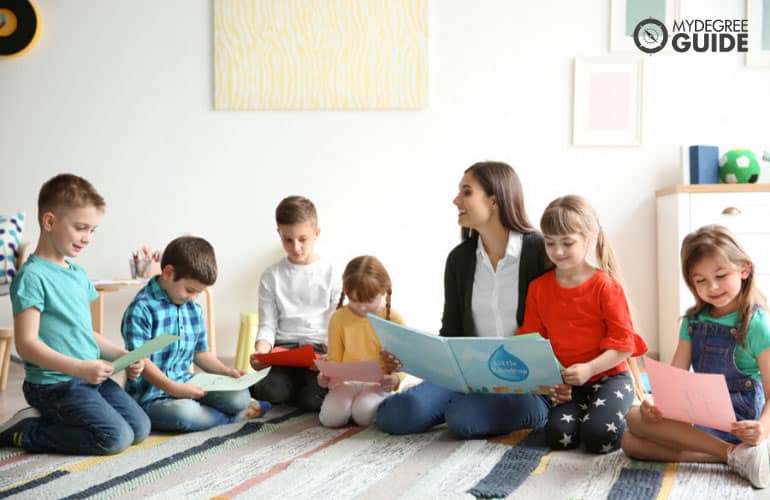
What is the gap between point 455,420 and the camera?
1.94m

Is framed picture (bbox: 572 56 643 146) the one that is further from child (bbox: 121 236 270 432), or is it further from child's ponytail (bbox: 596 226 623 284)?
child (bbox: 121 236 270 432)

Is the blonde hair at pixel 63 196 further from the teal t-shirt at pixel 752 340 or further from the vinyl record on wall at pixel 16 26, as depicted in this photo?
the vinyl record on wall at pixel 16 26

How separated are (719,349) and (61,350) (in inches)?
56.5

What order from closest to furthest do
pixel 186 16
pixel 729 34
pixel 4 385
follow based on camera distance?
pixel 4 385, pixel 729 34, pixel 186 16

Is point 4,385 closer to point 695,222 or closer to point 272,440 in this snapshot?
point 272,440

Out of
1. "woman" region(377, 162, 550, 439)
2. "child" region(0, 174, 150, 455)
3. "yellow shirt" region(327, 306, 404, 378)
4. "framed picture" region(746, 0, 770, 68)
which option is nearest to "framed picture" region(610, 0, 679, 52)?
"framed picture" region(746, 0, 770, 68)

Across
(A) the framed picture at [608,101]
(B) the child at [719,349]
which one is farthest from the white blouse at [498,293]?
(A) the framed picture at [608,101]

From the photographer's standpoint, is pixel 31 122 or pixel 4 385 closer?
pixel 4 385

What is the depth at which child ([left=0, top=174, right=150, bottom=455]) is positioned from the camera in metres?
1.81

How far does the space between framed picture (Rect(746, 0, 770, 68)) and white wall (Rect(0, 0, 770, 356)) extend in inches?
1.8

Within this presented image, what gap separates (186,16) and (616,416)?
8.79 feet

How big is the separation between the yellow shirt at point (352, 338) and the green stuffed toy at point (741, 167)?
1687 millimetres

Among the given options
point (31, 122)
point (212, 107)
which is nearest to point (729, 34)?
point (212, 107)

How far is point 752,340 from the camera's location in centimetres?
166
